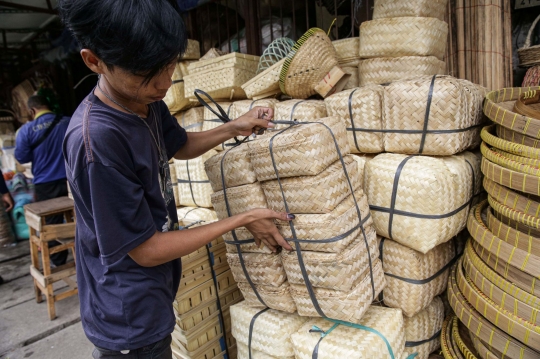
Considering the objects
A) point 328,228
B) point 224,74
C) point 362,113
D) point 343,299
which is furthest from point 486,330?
point 224,74

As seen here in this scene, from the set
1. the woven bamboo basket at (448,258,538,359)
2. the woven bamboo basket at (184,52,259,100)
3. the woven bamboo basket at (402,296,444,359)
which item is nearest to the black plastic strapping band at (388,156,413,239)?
the woven bamboo basket at (448,258,538,359)

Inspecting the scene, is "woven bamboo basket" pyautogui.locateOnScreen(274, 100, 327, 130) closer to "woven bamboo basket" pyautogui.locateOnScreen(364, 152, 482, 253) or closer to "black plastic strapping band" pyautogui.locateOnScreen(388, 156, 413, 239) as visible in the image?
"woven bamboo basket" pyautogui.locateOnScreen(364, 152, 482, 253)

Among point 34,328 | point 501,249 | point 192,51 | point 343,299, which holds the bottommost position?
point 34,328

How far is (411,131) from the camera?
6.51ft

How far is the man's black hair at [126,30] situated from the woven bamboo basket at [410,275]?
157 centimetres

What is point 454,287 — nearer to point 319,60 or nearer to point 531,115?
point 531,115

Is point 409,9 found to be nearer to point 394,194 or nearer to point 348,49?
point 348,49

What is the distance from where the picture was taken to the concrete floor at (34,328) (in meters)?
3.14

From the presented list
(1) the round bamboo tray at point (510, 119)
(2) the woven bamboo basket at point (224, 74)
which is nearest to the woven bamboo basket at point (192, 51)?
(2) the woven bamboo basket at point (224, 74)

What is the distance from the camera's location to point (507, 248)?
169 cm

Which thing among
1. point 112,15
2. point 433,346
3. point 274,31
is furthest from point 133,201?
point 274,31

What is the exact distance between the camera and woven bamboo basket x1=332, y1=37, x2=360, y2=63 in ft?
9.04

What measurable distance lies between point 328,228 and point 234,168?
1.74ft

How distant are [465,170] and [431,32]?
0.93 m
